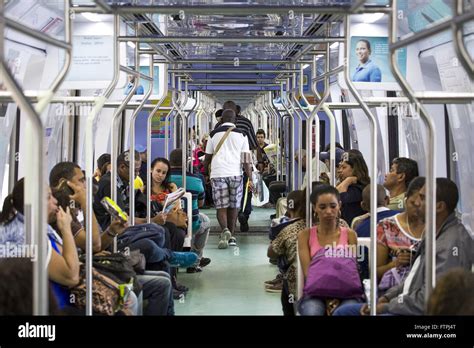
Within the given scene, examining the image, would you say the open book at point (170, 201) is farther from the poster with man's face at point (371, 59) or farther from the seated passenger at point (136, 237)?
the poster with man's face at point (371, 59)

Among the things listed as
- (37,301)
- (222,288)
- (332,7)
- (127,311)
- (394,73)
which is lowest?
(222,288)

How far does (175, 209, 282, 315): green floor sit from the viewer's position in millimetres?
5867

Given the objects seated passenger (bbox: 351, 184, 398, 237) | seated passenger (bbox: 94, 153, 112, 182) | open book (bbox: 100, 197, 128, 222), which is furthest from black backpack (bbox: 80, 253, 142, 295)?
seated passenger (bbox: 94, 153, 112, 182)

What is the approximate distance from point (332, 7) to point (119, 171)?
10.2ft

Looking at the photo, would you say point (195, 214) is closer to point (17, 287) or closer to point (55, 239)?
point (55, 239)

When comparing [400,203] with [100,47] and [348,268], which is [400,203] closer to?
[348,268]

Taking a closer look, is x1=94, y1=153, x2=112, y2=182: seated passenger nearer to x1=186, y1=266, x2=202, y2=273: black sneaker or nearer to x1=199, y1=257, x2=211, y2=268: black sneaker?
x1=186, y1=266, x2=202, y2=273: black sneaker

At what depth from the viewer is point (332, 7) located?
3.53 meters

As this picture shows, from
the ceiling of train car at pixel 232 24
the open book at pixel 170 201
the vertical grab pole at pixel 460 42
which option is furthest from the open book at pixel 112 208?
the vertical grab pole at pixel 460 42

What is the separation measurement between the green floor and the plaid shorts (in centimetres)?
53

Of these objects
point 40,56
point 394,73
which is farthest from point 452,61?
point 394,73

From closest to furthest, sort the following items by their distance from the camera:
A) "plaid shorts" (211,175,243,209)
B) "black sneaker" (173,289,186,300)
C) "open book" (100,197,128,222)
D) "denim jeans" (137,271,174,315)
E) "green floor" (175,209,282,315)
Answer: "open book" (100,197,128,222)
"denim jeans" (137,271,174,315)
"green floor" (175,209,282,315)
"black sneaker" (173,289,186,300)
"plaid shorts" (211,175,243,209)

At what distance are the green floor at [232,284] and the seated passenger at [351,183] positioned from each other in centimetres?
89

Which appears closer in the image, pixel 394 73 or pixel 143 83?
pixel 394 73
